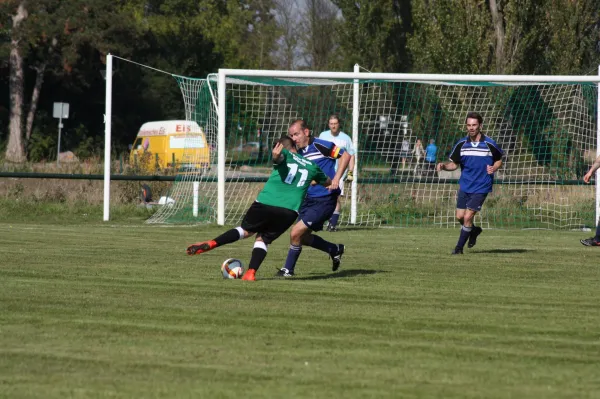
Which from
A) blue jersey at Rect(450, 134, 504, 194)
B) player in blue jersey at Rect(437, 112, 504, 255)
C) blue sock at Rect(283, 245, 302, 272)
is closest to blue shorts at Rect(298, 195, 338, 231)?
blue sock at Rect(283, 245, 302, 272)

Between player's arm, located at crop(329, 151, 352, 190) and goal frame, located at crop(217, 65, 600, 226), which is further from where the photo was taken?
goal frame, located at crop(217, 65, 600, 226)

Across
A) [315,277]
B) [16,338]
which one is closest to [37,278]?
[315,277]

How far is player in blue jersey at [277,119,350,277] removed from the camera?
11555 mm

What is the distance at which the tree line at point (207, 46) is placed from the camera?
1389 inches

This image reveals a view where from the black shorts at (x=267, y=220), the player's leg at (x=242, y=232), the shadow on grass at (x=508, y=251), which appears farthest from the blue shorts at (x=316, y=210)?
the shadow on grass at (x=508, y=251)

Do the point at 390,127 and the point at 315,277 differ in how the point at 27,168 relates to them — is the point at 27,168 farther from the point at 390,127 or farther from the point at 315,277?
the point at 315,277

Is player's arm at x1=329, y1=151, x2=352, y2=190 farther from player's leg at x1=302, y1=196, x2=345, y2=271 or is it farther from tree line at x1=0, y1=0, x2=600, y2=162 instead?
tree line at x1=0, y1=0, x2=600, y2=162

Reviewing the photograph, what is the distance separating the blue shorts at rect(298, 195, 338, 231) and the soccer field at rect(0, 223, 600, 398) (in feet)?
1.91

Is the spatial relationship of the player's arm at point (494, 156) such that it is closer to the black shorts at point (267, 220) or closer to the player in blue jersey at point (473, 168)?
the player in blue jersey at point (473, 168)

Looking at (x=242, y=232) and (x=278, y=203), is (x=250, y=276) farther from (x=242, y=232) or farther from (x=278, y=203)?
(x=278, y=203)

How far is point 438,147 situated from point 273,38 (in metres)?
45.0

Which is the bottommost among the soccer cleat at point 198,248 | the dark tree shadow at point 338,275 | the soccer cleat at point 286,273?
the dark tree shadow at point 338,275

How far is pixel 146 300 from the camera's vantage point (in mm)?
9359

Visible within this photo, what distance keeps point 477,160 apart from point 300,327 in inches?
293
